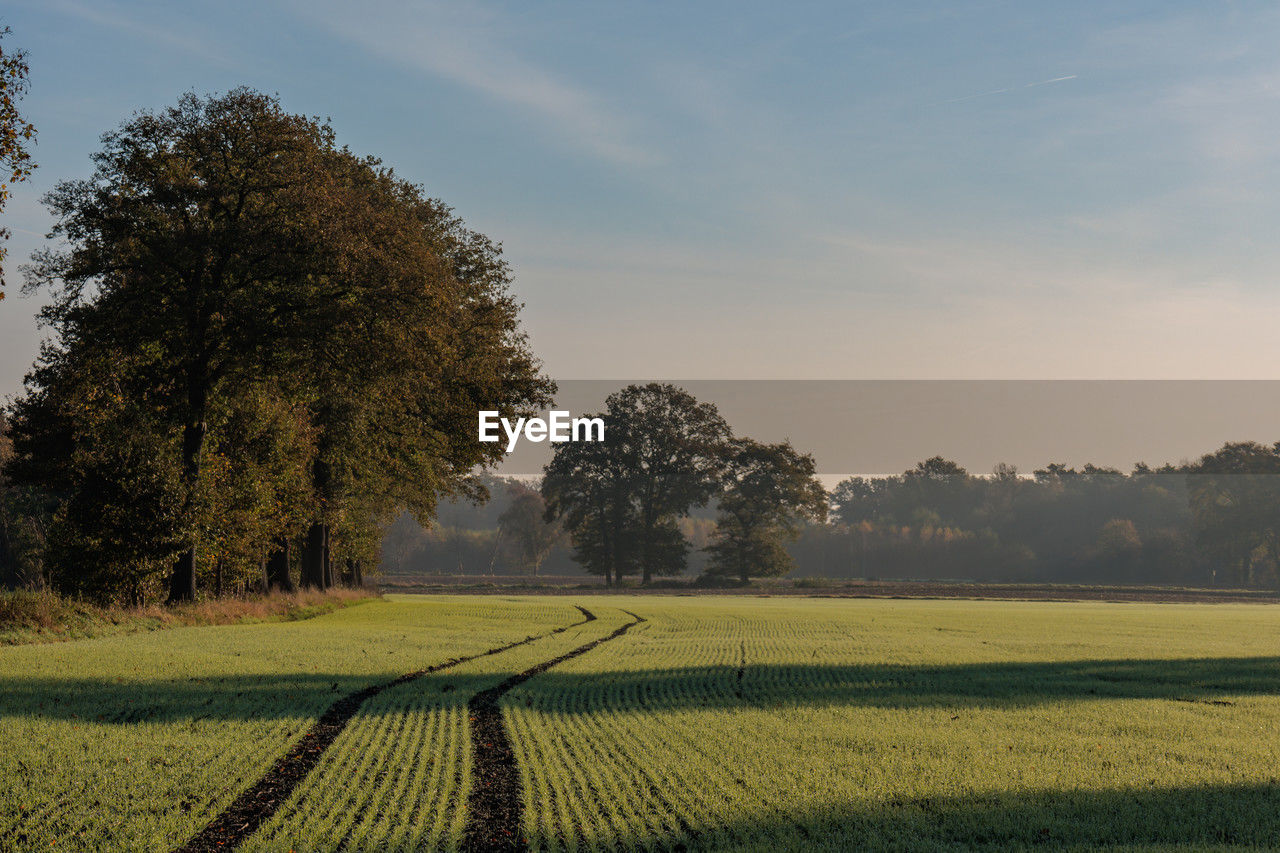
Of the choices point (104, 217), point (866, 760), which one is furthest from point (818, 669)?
point (104, 217)

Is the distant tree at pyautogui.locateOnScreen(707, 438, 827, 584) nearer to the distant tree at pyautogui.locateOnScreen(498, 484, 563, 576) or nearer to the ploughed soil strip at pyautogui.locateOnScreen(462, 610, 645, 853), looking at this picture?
the distant tree at pyautogui.locateOnScreen(498, 484, 563, 576)

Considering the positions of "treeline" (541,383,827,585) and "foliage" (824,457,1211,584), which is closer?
"treeline" (541,383,827,585)

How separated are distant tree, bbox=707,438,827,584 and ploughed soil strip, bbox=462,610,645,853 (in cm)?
8524

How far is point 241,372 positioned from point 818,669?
21.2 metres

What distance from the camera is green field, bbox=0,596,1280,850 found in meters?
7.09

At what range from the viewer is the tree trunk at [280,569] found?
133 ft

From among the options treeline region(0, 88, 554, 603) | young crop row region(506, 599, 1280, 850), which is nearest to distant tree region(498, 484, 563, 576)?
treeline region(0, 88, 554, 603)

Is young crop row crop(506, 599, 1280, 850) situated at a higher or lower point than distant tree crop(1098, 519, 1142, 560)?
higher

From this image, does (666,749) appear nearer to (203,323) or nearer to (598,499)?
(203,323)

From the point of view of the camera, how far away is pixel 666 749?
966 cm

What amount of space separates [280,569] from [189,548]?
13700mm

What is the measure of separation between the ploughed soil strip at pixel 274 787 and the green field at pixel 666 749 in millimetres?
124

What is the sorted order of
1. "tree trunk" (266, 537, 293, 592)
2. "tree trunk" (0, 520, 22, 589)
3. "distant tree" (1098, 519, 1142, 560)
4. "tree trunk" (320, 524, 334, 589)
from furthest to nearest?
"distant tree" (1098, 519, 1142, 560) → "tree trunk" (0, 520, 22, 589) → "tree trunk" (320, 524, 334, 589) → "tree trunk" (266, 537, 293, 592)

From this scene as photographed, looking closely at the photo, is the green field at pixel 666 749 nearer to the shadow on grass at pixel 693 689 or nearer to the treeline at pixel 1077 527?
the shadow on grass at pixel 693 689
